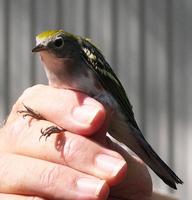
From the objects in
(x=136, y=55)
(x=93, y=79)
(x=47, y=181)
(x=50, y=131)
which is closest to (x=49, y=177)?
(x=47, y=181)

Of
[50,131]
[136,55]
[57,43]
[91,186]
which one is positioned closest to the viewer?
[91,186]

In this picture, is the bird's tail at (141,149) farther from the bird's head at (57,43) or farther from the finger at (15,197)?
the finger at (15,197)

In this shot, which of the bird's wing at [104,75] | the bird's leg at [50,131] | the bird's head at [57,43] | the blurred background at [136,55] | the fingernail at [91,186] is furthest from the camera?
the blurred background at [136,55]

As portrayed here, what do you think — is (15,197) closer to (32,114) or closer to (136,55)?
(32,114)

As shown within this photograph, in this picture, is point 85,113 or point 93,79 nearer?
point 85,113

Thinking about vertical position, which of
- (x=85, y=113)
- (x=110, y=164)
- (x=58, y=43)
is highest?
(x=58, y=43)

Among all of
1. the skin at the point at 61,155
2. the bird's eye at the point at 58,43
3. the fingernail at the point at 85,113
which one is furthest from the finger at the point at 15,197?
the bird's eye at the point at 58,43

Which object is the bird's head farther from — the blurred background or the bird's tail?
the blurred background

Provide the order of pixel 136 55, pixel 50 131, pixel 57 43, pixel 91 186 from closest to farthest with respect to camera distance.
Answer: pixel 91 186 < pixel 50 131 < pixel 57 43 < pixel 136 55
